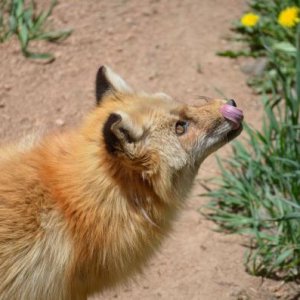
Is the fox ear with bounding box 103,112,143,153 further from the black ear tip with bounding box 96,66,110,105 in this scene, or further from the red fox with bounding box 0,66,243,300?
the black ear tip with bounding box 96,66,110,105

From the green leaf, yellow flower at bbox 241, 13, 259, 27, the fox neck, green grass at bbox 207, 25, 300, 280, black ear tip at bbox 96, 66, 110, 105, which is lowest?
green grass at bbox 207, 25, 300, 280

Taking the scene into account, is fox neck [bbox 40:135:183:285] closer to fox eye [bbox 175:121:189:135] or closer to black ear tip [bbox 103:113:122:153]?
black ear tip [bbox 103:113:122:153]

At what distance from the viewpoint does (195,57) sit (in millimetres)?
7254

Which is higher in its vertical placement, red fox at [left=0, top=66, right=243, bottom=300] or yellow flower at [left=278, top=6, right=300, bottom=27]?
red fox at [left=0, top=66, right=243, bottom=300]

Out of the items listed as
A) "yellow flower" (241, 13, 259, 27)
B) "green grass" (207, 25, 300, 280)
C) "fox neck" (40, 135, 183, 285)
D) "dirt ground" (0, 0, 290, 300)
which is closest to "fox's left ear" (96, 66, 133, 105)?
"fox neck" (40, 135, 183, 285)

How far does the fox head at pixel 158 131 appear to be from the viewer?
3992 mm

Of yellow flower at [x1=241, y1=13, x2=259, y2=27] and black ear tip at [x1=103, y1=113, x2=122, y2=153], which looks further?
yellow flower at [x1=241, y1=13, x2=259, y2=27]

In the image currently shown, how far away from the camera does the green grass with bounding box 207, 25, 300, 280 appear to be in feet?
17.2

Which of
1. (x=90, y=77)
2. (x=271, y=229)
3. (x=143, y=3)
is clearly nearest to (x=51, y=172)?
(x=271, y=229)

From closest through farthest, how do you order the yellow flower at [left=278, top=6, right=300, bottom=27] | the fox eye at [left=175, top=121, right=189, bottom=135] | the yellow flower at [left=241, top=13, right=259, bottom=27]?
1. the fox eye at [left=175, top=121, right=189, bottom=135]
2. the yellow flower at [left=278, top=6, right=300, bottom=27]
3. the yellow flower at [left=241, top=13, right=259, bottom=27]

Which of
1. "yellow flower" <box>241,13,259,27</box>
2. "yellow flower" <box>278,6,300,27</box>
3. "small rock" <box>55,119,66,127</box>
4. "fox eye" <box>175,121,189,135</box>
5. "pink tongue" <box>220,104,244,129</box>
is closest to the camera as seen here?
"fox eye" <box>175,121,189,135</box>

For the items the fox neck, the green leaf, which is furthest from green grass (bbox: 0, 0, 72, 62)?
the fox neck

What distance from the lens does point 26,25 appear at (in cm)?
699

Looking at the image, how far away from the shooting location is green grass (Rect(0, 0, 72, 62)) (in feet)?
22.4
